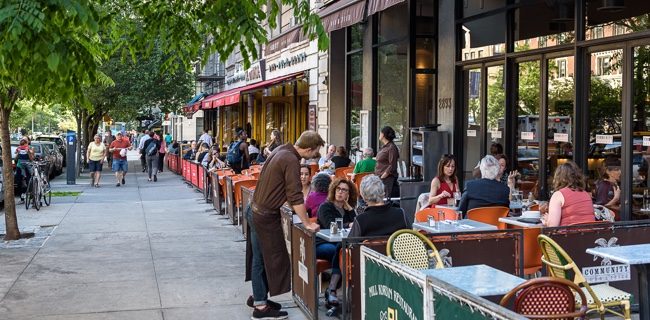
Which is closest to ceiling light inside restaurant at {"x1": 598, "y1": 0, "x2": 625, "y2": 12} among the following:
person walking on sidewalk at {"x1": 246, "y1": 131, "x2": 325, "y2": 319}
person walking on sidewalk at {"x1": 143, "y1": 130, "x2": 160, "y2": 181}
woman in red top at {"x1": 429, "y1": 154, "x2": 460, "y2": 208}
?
woman in red top at {"x1": 429, "y1": 154, "x2": 460, "y2": 208}

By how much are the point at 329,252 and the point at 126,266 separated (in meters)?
3.75

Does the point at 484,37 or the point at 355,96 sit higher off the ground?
the point at 484,37

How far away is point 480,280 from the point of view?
4.82 meters

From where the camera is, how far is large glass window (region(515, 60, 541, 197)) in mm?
11648

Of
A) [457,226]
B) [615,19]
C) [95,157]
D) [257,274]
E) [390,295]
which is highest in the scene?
[615,19]

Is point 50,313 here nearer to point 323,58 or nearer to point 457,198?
point 457,198

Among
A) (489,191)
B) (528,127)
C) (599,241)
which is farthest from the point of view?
(528,127)

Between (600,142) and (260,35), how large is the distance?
5020mm

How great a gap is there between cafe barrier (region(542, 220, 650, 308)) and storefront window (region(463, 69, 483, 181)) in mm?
6407

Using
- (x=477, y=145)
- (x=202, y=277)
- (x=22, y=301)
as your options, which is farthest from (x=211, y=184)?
(x=22, y=301)

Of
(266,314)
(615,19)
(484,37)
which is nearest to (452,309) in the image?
(266,314)

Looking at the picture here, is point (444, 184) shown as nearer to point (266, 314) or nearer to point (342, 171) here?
point (266, 314)

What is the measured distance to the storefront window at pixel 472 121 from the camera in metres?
13.5

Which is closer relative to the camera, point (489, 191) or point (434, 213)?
point (489, 191)
